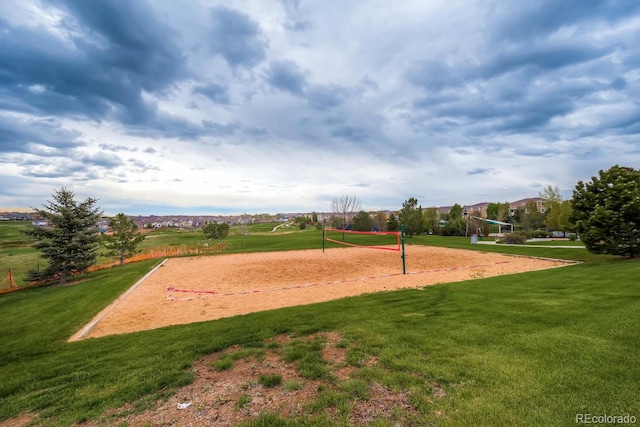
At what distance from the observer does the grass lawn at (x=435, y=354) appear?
2791mm

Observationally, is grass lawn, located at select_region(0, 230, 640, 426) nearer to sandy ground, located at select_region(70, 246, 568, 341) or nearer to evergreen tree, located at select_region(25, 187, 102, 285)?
sandy ground, located at select_region(70, 246, 568, 341)

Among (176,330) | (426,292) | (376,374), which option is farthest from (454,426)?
(426,292)

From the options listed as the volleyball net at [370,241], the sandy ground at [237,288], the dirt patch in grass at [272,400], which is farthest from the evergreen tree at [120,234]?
the dirt patch in grass at [272,400]

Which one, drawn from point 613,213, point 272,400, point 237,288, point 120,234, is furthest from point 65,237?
point 613,213

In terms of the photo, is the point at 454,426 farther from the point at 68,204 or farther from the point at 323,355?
the point at 68,204

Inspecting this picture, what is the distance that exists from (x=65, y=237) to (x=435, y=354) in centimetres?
1851

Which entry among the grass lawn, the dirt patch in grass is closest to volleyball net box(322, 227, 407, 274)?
the grass lawn

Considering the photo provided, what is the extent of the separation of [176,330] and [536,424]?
6.38m

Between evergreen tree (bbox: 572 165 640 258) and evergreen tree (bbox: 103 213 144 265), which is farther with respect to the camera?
evergreen tree (bbox: 103 213 144 265)

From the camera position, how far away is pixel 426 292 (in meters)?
8.82

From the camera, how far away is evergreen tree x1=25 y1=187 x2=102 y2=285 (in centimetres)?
1426

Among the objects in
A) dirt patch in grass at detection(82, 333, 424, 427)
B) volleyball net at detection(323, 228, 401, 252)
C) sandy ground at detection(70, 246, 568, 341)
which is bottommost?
sandy ground at detection(70, 246, 568, 341)

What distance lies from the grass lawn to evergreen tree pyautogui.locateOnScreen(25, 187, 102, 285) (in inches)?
322

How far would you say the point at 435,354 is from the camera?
3.94 m
